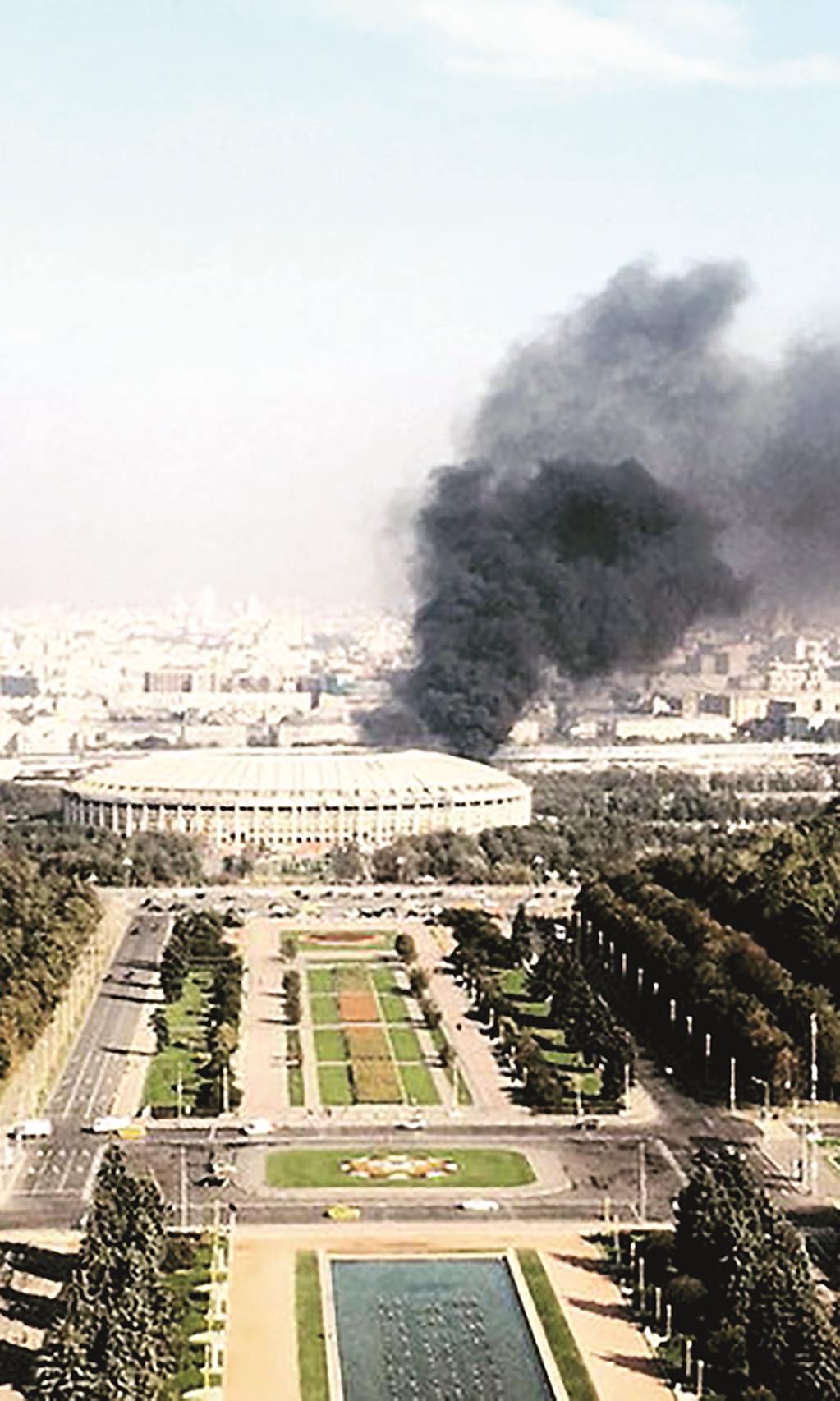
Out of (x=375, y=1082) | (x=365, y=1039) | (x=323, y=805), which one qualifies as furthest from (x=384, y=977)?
(x=323, y=805)

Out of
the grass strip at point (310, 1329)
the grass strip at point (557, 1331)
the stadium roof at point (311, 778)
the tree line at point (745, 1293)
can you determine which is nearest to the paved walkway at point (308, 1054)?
the grass strip at point (310, 1329)

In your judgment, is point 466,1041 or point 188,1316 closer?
point 188,1316

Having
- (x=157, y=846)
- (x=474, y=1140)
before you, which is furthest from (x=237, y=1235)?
(x=157, y=846)

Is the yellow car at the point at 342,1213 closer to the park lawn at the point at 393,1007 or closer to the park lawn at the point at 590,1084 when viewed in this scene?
the park lawn at the point at 590,1084

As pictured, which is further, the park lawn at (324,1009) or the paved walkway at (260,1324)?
the park lawn at (324,1009)

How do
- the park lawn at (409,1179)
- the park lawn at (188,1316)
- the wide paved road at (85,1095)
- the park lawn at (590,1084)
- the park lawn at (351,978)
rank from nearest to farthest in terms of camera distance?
the park lawn at (188,1316) < the wide paved road at (85,1095) < the park lawn at (409,1179) < the park lawn at (590,1084) < the park lawn at (351,978)

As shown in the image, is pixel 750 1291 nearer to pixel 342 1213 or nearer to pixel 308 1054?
pixel 342 1213
